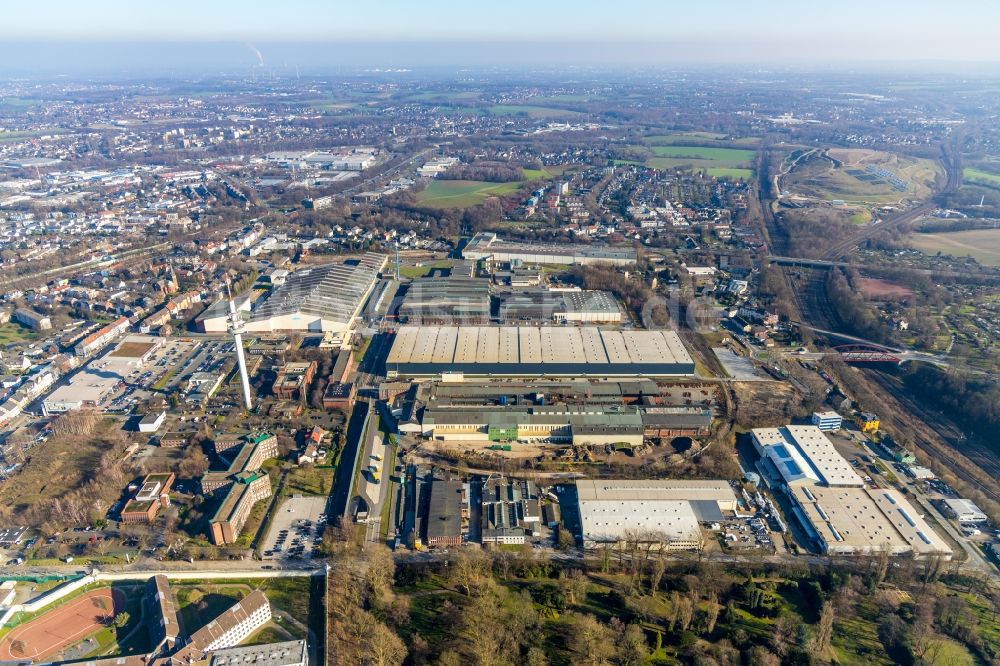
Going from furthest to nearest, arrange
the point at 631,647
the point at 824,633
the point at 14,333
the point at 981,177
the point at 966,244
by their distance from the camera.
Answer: the point at 981,177
the point at 966,244
the point at 14,333
the point at 824,633
the point at 631,647

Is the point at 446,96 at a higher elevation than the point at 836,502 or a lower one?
higher

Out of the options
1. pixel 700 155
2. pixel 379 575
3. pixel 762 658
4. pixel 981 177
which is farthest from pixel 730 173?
pixel 379 575

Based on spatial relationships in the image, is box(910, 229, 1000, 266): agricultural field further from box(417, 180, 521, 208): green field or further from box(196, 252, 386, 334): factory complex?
box(196, 252, 386, 334): factory complex

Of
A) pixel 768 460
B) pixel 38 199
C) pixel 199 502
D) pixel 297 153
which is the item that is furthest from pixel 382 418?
pixel 297 153

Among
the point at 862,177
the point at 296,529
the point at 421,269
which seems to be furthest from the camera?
the point at 862,177

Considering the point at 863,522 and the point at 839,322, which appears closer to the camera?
the point at 863,522

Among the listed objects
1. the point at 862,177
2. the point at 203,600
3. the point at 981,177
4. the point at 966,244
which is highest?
the point at 981,177

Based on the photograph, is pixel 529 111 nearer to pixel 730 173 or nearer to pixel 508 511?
pixel 730 173

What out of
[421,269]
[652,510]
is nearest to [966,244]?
[421,269]
